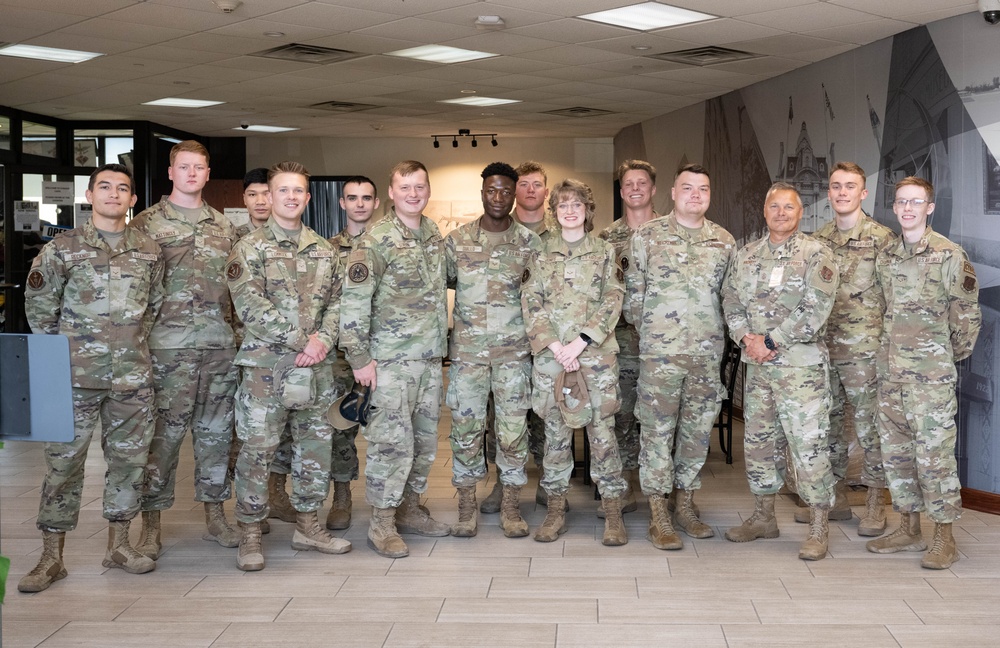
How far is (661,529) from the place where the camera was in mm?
4770

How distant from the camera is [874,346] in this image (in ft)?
16.4

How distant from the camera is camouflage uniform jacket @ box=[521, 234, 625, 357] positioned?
4695 millimetres

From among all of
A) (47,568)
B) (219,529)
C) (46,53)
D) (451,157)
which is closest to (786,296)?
(219,529)

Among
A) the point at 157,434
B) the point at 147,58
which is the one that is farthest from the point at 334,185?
the point at 157,434

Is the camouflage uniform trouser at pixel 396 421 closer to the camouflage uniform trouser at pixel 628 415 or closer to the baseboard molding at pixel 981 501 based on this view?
the camouflage uniform trouser at pixel 628 415

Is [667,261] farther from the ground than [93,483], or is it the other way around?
[667,261]

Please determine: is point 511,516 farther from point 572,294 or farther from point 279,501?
point 279,501

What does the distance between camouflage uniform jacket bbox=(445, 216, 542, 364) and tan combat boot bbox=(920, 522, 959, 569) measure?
208 centimetres

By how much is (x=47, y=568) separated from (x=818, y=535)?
3.49m

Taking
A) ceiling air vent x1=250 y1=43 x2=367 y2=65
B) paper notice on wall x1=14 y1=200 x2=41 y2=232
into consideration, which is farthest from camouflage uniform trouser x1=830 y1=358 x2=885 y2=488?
paper notice on wall x1=14 y1=200 x2=41 y2=232

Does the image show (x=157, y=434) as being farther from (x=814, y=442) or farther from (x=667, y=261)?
(x=814, y=442)

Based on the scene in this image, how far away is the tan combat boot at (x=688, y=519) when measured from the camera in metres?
4.89

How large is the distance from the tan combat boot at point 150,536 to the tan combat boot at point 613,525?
7.07ft

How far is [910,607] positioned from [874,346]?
1.53 metres
